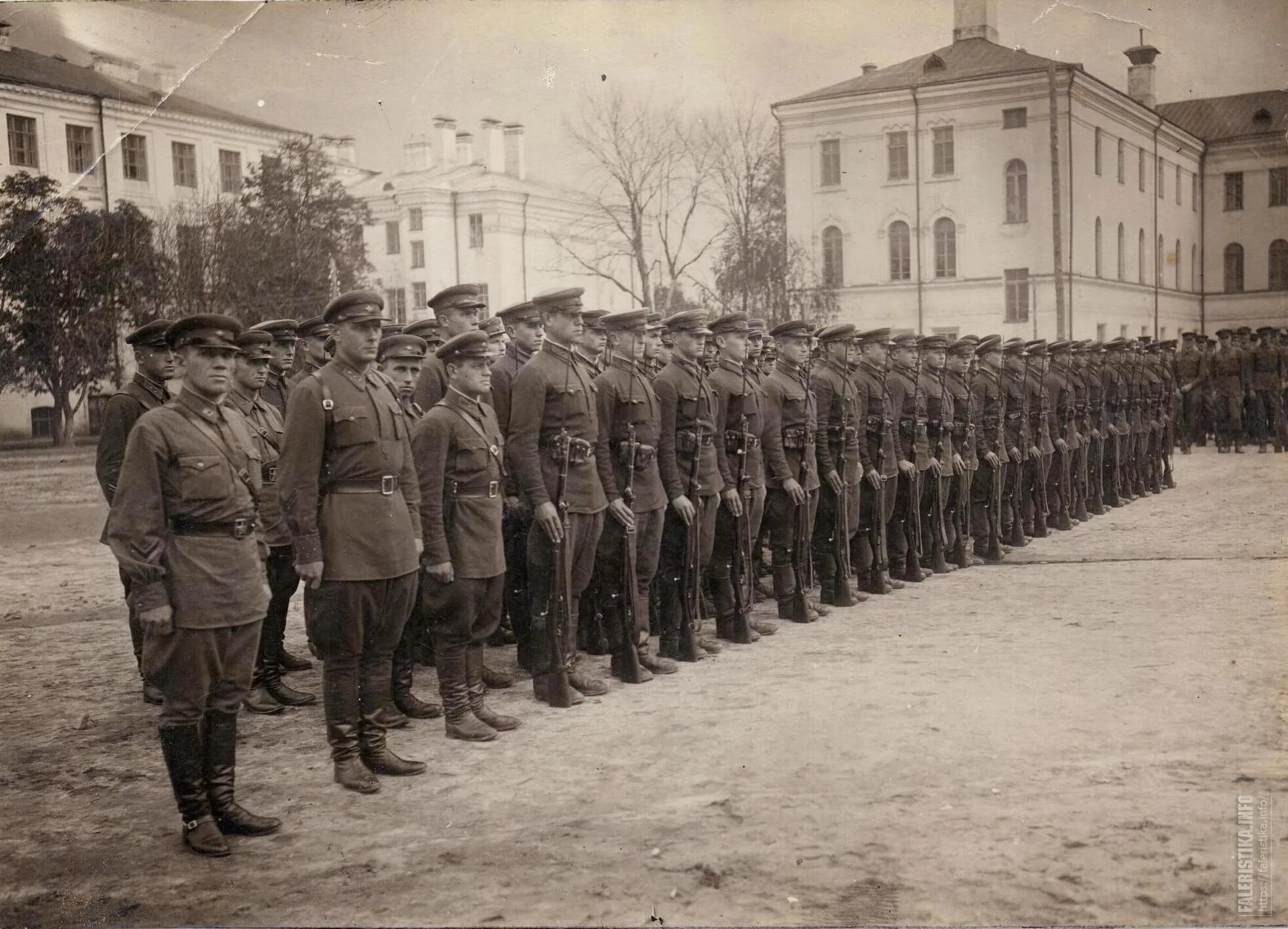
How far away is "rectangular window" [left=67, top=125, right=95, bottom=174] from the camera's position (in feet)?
34.9

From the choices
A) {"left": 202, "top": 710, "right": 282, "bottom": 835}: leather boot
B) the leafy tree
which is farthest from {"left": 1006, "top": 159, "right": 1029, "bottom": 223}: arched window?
{"left": 202, "top": 710, "right": 282, "bottom": 835}: leather boot

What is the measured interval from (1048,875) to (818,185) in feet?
89.3

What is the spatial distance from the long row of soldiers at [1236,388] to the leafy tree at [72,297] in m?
18.1

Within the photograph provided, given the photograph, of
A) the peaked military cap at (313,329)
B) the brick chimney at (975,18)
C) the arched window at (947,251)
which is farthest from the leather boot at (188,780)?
the arched window at (947,251)

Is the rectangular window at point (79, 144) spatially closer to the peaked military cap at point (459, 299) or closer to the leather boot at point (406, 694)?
the peaked military cap at point (459, 299)

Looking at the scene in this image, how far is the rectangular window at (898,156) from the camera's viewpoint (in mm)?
25766

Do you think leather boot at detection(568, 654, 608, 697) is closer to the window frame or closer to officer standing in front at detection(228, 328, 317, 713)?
officer standing in front at detection(228, 328, 317, 713)

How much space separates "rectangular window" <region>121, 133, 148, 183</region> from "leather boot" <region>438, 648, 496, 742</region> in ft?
62.9

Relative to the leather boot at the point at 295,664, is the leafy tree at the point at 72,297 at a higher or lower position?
higher

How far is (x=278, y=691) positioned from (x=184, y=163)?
2042 centimetres

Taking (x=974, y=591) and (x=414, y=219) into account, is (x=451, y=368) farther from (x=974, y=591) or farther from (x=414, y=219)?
(x=414, y=219)

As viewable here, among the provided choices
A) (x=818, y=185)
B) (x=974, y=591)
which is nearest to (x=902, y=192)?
(x=818, y=185)

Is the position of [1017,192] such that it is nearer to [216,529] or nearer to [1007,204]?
[1007,204]

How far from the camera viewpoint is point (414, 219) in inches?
1469
